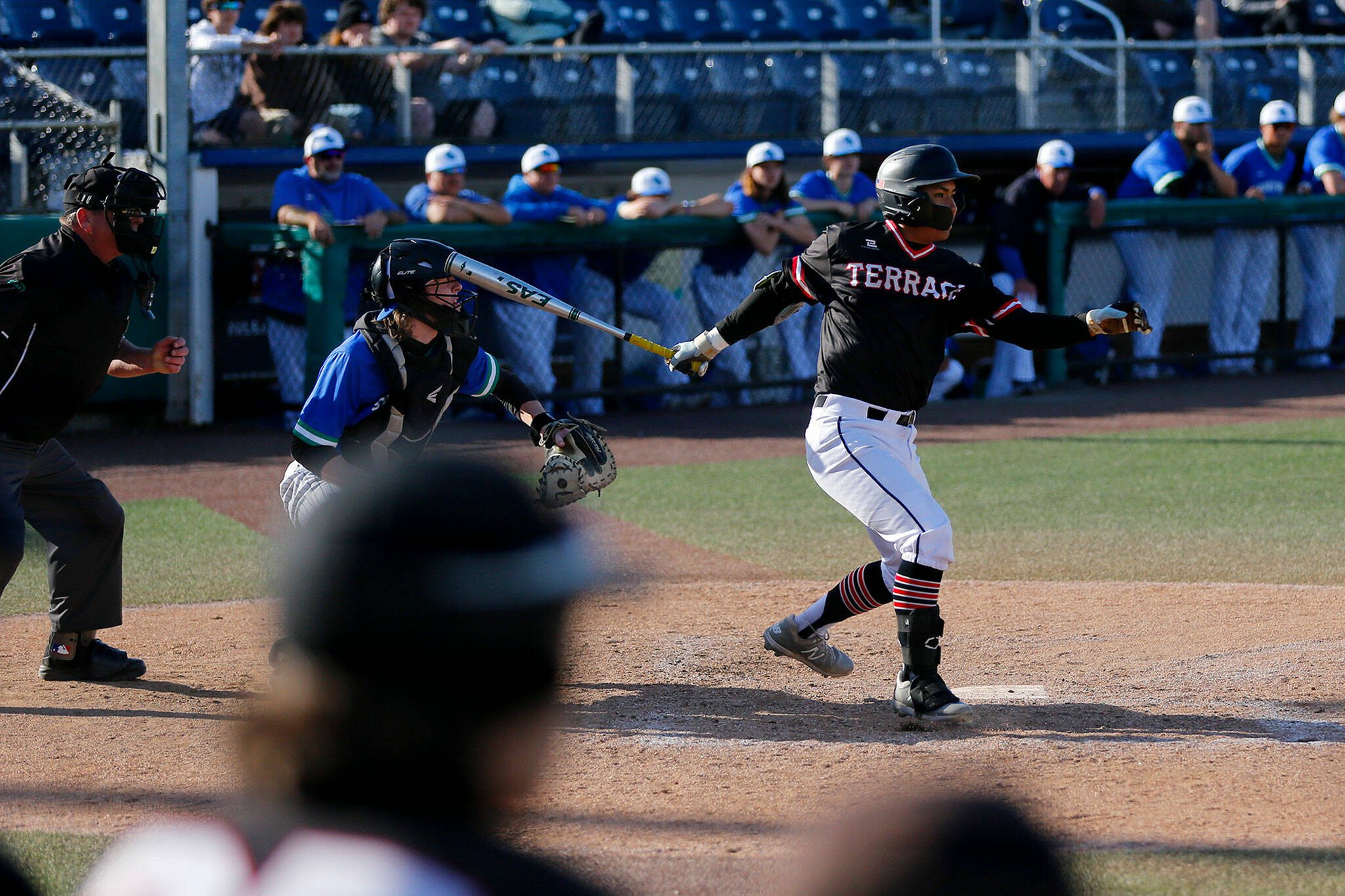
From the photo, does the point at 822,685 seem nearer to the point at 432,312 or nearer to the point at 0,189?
the point at 432,312

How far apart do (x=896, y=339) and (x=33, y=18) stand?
10.4m

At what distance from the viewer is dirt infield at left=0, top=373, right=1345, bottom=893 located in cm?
406

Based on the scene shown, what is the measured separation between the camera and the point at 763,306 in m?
5.70

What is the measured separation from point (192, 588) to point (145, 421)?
4.97 meters

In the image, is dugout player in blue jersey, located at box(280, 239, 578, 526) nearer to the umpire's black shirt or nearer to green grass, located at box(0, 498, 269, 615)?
the umpire's black shirt

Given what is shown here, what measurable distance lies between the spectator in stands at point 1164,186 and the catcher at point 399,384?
29.5 feet

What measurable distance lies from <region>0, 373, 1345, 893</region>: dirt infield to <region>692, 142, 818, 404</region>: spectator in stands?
472 centimetres

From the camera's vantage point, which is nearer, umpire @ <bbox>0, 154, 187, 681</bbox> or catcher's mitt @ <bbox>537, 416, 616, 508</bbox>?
catcher's mitt @ <bbox>537, 416, 616, 508</bbox>

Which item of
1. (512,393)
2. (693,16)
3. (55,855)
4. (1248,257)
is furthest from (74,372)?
(693,16)

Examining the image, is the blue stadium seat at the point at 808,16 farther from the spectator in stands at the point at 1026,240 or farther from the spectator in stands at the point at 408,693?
the spectator in stands at the point at 408,693

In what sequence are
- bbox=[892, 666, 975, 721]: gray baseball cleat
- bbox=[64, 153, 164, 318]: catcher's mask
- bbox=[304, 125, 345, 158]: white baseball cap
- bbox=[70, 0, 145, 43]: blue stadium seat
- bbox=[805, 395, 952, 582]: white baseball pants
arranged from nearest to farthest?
bbox=[892, 666, 975, 721]: gray baseball cleat < bbox=[805, 395, 952, 582]: white baseball pants < bbox=[64, 153, 164, 318]: catcher's mask < bbox=[304, 125, 345, 158]: white baseball cap < bbox=[70, 0, 145, 43]: blue stadium seat

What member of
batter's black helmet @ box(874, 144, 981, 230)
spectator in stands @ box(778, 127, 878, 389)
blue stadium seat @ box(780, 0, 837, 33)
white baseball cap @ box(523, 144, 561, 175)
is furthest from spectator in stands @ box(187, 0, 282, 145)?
batter's black helmet @ box(874, 144, 981, 230)

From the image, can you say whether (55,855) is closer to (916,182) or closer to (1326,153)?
(916,182)

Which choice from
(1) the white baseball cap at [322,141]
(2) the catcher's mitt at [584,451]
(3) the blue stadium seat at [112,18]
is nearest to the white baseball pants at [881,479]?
(2) the catcher's mitt at [584,451]
